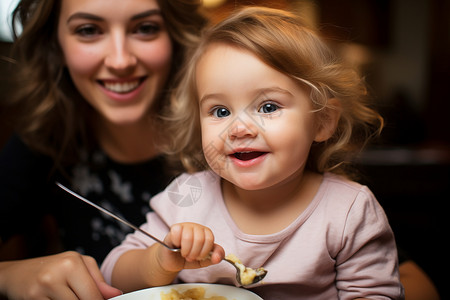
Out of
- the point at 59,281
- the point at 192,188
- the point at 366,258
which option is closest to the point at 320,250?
the point at 366,258

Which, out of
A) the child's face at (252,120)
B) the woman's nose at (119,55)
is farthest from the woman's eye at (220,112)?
the woman's nose at (119,55)

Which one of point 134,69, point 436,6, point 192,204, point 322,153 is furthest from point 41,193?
point 436,6

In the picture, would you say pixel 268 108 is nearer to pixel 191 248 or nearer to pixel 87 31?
pixel 191 248

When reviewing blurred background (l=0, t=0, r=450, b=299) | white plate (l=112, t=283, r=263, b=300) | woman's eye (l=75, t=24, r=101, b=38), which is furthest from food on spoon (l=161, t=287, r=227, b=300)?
woman's eye (l=75, t=24, r=101, b=38)

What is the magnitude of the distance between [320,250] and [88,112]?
54cm

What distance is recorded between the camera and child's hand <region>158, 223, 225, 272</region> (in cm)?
43

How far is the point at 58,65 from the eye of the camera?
77cm

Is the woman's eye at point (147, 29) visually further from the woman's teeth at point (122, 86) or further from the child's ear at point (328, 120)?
the child's ear at point (328, 120)

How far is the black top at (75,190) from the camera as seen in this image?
75 cm

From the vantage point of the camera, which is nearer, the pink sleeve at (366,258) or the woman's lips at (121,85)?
the pink sleeve at (366,258)

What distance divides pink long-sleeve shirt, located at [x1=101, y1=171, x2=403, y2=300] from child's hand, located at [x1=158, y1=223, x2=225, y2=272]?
4 cm

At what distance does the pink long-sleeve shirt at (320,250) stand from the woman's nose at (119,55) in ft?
0.74

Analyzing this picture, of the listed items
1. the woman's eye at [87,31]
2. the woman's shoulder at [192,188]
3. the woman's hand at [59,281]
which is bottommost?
the woman's hand at [59,281]

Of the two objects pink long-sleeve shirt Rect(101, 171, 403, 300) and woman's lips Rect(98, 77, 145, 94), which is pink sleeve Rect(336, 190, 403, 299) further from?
woman's lips Rect(98, 77, 145, 94)
